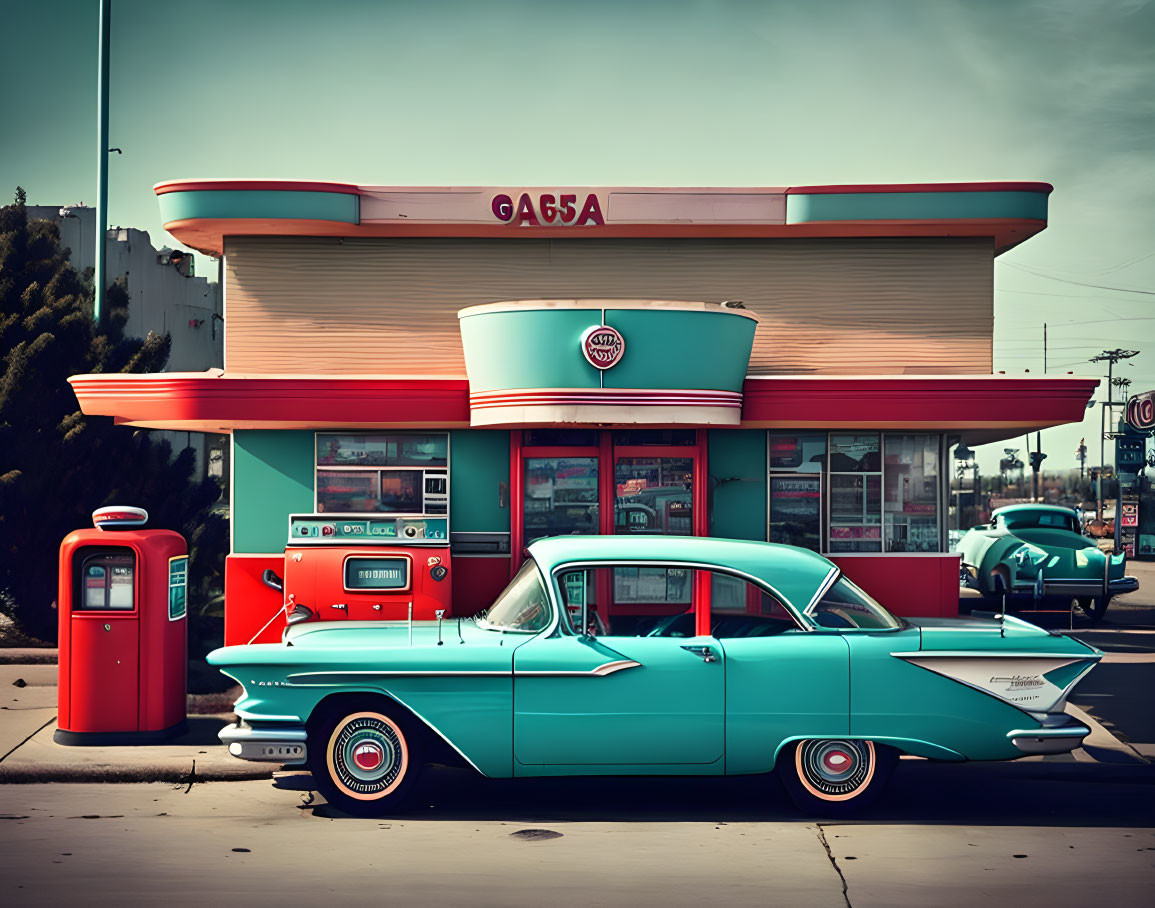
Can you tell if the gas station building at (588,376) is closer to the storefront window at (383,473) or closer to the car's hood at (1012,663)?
the storefront window at (383,473)

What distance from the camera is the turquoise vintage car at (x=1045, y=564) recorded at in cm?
1977

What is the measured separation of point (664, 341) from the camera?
11680 millimetres

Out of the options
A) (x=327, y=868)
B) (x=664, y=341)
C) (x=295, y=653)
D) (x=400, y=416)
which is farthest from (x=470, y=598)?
(x=327, y=868)

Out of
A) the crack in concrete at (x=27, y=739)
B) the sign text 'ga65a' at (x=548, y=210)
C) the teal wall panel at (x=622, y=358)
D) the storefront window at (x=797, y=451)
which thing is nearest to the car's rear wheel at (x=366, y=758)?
the crack in concrete at (x=27, y=739)

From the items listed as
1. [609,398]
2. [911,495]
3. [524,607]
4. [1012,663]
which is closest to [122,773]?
[524,607]

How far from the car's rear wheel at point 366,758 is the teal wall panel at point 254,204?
272 inches

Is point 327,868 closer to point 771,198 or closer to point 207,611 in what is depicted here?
point 771,198

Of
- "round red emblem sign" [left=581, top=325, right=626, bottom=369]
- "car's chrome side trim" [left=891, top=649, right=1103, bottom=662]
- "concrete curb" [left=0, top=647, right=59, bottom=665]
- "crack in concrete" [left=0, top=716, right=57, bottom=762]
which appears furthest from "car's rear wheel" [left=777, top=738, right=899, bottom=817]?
"concrete curb" [left=0, top=647, right=59, bottom=665]

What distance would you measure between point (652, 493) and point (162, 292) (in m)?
29.6

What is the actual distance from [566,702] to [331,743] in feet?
5.12

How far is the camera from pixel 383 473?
12.9m

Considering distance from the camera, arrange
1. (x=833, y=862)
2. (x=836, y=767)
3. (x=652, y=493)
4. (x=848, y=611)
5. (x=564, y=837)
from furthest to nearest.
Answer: (x=652, y=493), (x=848, y=611), (x=836, y=767), (x=564, y=837), (x=833, y=862)

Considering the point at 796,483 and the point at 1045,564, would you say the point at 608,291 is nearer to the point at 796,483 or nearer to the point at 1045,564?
the point at 796,483

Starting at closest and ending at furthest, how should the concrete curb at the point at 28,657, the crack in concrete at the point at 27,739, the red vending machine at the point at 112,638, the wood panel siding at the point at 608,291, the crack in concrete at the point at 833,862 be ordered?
the crack in concrete at the point at 833,862 < the crack in concrete at the point at 27,739 < the red vending machine at the point at 112,638 < the wood panel siding at the point at 608,291 < the concrete curb at the point at 28,657
